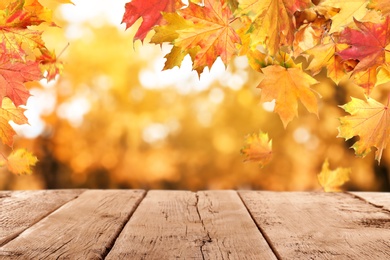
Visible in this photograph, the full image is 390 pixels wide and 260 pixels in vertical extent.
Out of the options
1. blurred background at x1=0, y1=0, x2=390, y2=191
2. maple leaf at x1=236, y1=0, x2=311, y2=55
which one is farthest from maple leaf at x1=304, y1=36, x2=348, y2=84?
blurred background at x1=0, y1=0, x2=390, y2=191

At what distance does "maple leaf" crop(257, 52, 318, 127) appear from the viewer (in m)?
1.10

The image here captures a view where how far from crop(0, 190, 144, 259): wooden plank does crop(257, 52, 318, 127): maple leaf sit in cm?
40

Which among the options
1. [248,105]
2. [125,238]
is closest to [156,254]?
[125,238]

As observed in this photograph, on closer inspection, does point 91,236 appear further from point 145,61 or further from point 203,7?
point 145,61

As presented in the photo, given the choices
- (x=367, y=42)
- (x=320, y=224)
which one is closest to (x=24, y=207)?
(x=320, y=224)

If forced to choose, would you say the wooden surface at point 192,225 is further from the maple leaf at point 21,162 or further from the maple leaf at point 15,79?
the maple leaf at point 15,79

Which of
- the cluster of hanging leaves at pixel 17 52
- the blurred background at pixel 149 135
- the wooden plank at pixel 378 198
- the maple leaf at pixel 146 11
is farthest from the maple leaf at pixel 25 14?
the blurred background at pixel 149 135

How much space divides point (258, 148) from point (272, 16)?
2.41 feet

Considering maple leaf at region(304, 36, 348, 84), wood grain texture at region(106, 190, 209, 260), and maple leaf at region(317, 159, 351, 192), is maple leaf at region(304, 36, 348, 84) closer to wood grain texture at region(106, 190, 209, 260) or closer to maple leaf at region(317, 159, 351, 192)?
wood grain texture at region(106, 190, 209, 260)

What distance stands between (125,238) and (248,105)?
215 inches

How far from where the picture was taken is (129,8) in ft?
3.15

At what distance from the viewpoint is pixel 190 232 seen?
1.19 m

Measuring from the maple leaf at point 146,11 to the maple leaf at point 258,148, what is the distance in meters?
0.65

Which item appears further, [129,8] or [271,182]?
[271,182]
